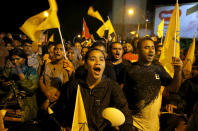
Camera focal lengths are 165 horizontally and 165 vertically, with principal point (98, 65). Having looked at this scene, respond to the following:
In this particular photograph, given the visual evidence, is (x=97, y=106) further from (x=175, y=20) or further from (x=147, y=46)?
(x=175, y=20)

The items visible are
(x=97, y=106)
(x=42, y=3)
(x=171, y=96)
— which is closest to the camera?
(x=97, y=106)

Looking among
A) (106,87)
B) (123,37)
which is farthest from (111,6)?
(106,87)

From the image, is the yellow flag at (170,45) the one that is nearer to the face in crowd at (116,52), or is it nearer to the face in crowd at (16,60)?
the face in crowd at (116,52)

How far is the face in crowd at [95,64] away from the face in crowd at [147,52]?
82 cm

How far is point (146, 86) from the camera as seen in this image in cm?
265

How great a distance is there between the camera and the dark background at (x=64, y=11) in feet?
51.9

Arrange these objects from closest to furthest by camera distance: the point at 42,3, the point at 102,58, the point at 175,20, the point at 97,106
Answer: the point at 97,106 < the point at 102,58 < the point at 175,20 < the point at 42,3

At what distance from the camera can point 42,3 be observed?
662 inches

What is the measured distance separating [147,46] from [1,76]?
3.00 metres

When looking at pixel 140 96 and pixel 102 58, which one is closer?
pixel 102 58

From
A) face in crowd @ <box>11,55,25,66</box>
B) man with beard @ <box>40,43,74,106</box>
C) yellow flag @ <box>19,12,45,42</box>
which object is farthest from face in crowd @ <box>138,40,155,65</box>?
face in crowd @ <box>11,55,25,66</box>

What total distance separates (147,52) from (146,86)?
1.89ft

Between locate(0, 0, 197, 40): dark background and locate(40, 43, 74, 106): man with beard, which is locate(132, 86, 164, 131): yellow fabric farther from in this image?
locate(0, 0, 197, 40): dark background

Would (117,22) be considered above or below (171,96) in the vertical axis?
above
